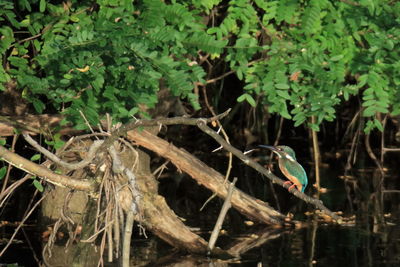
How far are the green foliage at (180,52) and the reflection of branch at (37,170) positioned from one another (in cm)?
156

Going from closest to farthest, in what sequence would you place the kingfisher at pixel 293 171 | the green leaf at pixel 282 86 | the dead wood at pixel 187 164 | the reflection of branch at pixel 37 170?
the reflection of branch at pixel 37 170, the kingfisher at pixel 293 171, the green leaf at pixel 282 86, the dead wood at pixel 187 164

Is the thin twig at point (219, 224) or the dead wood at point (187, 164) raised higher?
the dead wood at point (187, 164)

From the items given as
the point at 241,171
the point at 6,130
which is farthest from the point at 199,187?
the point at 6,130

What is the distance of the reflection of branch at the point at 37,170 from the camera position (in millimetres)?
5727

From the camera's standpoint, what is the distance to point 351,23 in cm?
887

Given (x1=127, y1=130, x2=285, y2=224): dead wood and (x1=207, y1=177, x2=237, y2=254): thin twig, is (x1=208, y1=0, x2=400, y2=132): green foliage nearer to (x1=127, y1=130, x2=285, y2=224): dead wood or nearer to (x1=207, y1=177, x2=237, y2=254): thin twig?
(x1=127, y1=130, x2=285, y2=224): dead wood

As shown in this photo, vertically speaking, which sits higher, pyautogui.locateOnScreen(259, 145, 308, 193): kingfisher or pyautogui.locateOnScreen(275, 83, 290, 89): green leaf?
pyautogui.locateOnScreen(275, 83, 290, 89): green leaf

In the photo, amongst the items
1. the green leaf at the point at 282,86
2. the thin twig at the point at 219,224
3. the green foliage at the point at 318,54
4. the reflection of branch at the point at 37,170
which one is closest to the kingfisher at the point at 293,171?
the green foliage at the point at 318,54

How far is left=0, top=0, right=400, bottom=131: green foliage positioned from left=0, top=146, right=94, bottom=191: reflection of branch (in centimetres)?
156

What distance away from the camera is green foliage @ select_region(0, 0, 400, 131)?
7547 mm

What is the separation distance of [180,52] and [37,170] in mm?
2743

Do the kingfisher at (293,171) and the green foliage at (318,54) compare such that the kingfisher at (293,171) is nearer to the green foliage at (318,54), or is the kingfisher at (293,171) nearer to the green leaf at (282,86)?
the green foliage at (318,54)

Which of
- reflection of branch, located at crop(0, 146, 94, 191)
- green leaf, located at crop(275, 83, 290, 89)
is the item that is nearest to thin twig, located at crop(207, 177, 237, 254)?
green leaf, located at crop(275, 83, 290, 89)

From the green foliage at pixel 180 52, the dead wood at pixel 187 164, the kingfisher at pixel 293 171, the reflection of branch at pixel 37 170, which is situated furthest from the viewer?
the dead wood at pixel 187 164
